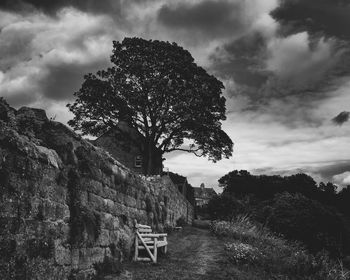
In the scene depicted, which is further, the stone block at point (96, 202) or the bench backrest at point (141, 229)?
the bench backrest at point (141, 229)

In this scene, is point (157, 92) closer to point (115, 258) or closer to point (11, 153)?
point (115, 258)

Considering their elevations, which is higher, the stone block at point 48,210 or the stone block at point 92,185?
the stone block at point 92,185

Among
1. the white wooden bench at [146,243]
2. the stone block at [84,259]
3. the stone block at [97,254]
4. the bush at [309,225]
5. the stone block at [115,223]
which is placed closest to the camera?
the stone block at [84,259]

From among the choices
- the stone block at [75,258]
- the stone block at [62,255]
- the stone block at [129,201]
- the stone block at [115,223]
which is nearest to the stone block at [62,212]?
the stone block at [62,255]

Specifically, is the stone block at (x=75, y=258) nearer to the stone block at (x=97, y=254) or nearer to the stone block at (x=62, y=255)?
the stone block at (x=62, y=255)

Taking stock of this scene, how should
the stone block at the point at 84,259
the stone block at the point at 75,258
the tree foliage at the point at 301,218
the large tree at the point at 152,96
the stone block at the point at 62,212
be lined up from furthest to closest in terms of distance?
the large tree at the point at 152,96
the tree foliage at the point at 301,218
the stone block at the point at 84,259
the stone block at the point at 75,258
the stone block at the point at 62,212

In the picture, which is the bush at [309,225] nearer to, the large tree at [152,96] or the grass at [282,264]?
the grass at [282,264]

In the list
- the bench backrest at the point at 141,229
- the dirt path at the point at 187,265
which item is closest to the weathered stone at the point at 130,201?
the bench backrest at the point at 141,229

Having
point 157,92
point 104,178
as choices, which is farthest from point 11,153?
point 157,92

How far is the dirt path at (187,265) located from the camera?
7.17m

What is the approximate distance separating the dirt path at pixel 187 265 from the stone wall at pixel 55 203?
0.59 m

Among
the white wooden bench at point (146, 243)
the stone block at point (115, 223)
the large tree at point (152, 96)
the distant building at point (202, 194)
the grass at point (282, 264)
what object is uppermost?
the large tree at point (152, 96)

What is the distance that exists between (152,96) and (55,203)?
70.7ft

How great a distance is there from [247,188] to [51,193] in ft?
166
